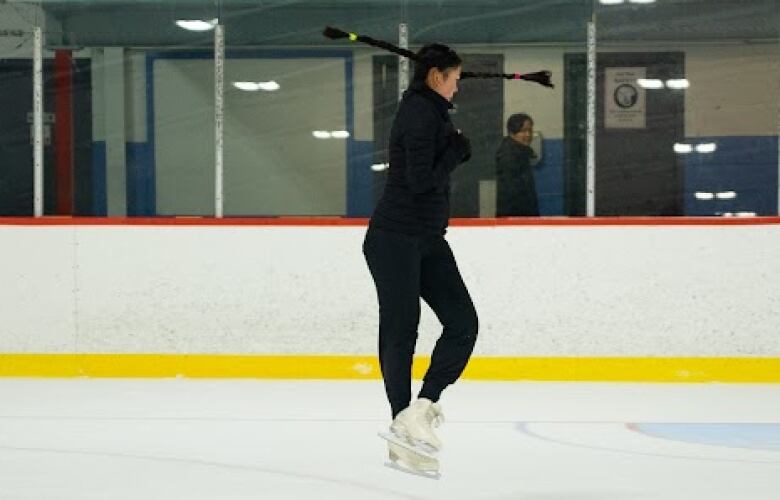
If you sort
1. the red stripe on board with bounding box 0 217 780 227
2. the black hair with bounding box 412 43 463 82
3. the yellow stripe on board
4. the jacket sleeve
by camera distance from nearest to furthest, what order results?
1. the jacket sleeve
2. the black hair with bounding box 412 43 463 82
3. the yellow stripe on board
4. the red stripe on board with bounding box 0 217 780 227

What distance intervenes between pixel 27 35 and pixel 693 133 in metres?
2.95

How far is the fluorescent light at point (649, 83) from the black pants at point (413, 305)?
3.12 metres

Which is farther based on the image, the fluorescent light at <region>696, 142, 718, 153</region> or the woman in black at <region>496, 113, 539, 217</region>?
the fluorescent light at <region>696, 142, 718, 153</region>

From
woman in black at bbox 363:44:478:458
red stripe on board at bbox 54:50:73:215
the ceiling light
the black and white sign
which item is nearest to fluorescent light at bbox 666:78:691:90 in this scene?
the black and white sign

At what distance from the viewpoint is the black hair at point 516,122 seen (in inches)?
277

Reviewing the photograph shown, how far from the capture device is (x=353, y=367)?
22.5ft

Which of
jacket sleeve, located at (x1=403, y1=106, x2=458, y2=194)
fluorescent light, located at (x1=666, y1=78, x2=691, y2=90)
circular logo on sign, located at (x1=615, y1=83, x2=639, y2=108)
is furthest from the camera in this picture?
fluorescent light, located at (x1=666, y1=78, x2=691, y2=90)

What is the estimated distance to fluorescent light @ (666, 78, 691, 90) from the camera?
7.21 metres

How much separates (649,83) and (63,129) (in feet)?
8.51

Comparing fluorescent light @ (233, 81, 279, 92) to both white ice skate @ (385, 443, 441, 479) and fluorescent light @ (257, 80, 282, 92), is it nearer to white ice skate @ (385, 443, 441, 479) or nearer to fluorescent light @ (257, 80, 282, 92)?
fluorescent light @ (257, 80, 282, 92)

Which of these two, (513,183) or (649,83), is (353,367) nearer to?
(513,183)

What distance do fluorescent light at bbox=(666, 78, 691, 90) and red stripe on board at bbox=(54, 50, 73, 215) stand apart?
2643 millimetres

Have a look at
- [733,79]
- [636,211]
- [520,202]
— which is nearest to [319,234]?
[520,202]

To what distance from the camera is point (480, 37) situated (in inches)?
278
